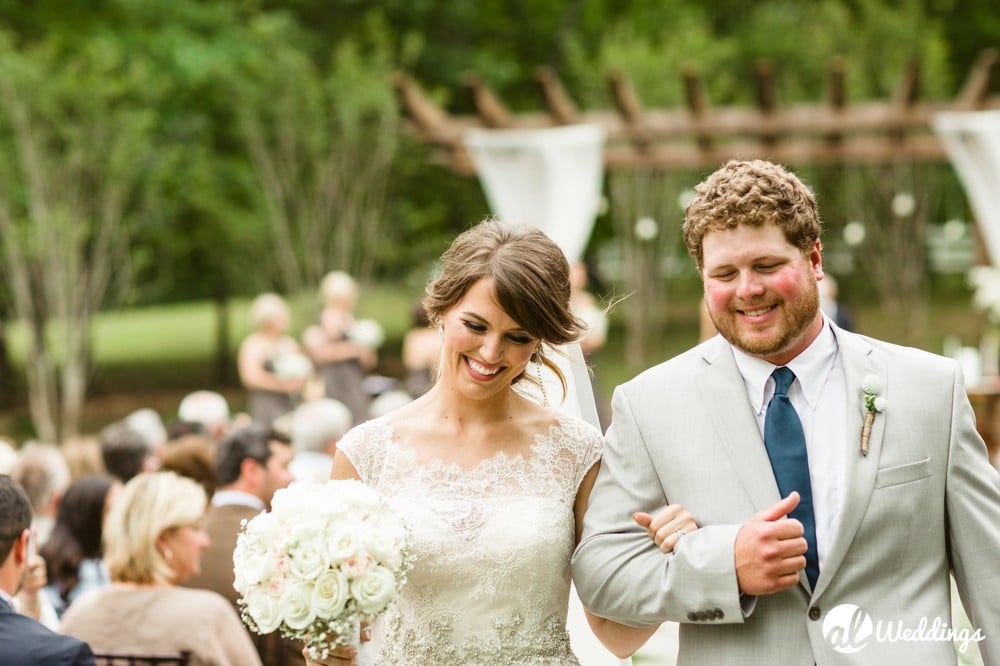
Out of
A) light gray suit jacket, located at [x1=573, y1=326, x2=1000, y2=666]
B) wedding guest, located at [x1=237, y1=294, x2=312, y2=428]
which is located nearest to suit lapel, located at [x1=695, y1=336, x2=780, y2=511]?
light gray suit jacket, located at [x1=573, y1=326, x2=1000, y2=666]

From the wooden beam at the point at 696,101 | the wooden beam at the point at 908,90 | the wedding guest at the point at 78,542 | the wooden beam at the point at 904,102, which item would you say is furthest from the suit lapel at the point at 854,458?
the wooden beam at the point at 904,102

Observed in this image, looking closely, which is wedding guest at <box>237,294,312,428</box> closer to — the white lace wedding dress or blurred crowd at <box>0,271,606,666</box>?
blurred crowd at <box>0,271,606,666</box>

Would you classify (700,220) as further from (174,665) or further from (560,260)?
(174,665)

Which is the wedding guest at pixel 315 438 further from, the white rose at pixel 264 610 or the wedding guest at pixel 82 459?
the white rose at pixel 264 610

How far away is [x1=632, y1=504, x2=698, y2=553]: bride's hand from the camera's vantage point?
277 centimetres

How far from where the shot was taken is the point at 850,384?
9.33ft

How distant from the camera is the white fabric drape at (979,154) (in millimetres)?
11023

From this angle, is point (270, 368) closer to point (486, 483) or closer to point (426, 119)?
point (426, 119)

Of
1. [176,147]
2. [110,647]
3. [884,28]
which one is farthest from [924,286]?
[110,647]

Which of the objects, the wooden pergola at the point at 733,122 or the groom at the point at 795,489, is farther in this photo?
the wooden pergola at the point at 733,122

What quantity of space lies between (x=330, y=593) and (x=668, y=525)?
779 mm

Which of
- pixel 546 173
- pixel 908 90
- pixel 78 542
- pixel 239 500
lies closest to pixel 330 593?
pixel 239 500

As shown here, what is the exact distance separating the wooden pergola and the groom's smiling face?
26.4ft

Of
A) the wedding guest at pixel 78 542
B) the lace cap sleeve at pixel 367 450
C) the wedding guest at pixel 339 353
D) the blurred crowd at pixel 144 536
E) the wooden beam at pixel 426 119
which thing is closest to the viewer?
the lace cap sleeve at pixel 367 450
